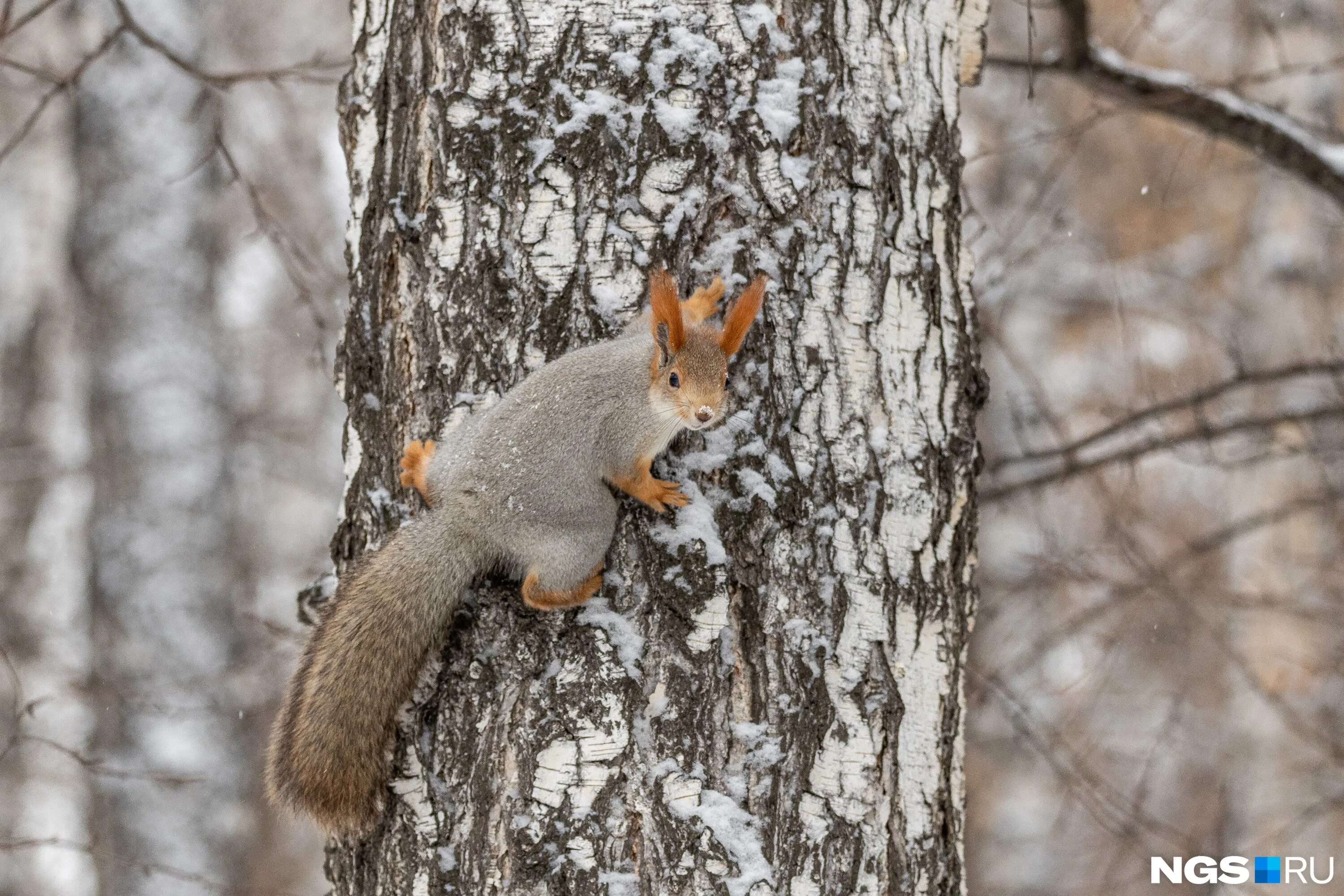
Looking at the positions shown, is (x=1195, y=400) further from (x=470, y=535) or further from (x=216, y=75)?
(x=216, y=75)

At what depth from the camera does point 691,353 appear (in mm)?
1663

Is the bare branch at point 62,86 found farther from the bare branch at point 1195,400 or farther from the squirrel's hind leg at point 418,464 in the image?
the bare branch at point 1195,400

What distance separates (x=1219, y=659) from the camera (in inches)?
274

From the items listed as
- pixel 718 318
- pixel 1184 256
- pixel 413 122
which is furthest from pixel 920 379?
pixel 1184 256

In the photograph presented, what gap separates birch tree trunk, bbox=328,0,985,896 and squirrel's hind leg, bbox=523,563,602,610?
0.12 ft

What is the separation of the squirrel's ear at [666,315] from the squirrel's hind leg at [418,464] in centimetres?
41

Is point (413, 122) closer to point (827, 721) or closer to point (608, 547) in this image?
point (608, 547)

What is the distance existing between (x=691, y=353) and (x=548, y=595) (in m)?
0.39

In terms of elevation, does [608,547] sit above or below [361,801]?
above

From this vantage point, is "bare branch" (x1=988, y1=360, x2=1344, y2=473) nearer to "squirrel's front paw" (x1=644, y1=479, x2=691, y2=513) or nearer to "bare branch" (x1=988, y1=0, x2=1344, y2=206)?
"bare branch" (x1=988, y1=0, x2=1344, y2=206)

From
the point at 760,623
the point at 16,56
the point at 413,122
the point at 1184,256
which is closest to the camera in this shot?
the point at 760,623

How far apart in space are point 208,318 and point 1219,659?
6601 mm

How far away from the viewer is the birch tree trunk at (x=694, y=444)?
168 cm

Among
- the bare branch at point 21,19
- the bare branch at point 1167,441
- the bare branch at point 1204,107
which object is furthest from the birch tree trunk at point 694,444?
the bare branch at point 1167,441
